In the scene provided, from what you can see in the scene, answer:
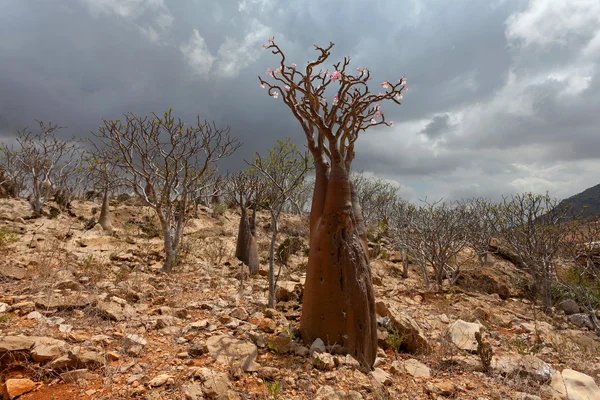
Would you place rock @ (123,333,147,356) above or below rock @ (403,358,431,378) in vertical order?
above

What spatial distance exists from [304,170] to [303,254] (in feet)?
22.9

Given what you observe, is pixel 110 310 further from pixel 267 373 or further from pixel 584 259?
pixel 584 259

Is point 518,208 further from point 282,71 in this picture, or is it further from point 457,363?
point 282,71

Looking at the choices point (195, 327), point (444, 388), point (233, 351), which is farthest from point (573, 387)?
point (195, 327)

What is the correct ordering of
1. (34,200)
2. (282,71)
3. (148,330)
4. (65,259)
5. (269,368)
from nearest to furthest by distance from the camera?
(269,368)
(148,330)
(282,71)
(65,259)
(34,200)

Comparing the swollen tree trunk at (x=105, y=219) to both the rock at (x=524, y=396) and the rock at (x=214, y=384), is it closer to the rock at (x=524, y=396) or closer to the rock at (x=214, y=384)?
the rock at (x=214, y=384)

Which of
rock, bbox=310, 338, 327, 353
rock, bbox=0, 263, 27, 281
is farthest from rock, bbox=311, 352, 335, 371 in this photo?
rock, bbox=0, 263, 27, 281

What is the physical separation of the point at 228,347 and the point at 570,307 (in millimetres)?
9719

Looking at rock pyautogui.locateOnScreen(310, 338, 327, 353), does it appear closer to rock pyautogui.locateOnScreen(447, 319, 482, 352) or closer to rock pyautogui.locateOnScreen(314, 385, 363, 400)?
rock pyautogui.locateOnScreen(314, 385, 363, 400)

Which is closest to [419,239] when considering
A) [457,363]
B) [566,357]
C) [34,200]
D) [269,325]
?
[566,357]

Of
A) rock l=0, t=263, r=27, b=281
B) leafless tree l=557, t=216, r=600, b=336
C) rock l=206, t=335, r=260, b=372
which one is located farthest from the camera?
leafless tree l=557, t=216, r=600, b=336

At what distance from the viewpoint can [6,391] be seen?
2.36m

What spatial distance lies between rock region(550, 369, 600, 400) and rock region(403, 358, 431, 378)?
121 centimetres

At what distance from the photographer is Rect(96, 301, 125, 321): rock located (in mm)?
3846
